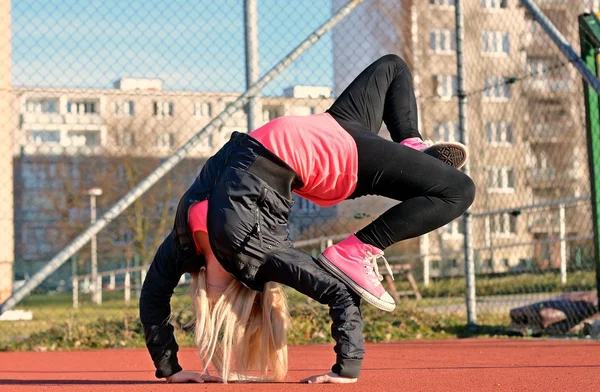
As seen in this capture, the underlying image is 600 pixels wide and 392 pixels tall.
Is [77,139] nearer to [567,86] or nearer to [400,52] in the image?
[400,52]

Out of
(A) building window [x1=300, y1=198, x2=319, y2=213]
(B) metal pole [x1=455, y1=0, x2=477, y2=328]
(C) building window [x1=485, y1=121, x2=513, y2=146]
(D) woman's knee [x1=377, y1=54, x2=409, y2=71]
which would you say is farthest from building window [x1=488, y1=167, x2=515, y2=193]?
(D) woman's knee [x1=377, y1=54, x2=409, y2=71]

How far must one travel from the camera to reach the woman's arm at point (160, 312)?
3.97 m

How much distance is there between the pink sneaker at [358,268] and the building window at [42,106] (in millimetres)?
4848

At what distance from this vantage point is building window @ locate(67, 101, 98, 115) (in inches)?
353

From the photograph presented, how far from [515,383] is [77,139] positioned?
38.1 ft

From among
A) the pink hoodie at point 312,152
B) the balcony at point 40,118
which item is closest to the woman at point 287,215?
the pink hoodie at point 312,152

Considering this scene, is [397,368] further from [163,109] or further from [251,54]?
[163,109]

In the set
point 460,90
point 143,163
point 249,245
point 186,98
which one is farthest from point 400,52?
point 249,245

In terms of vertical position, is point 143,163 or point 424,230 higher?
point 143,163

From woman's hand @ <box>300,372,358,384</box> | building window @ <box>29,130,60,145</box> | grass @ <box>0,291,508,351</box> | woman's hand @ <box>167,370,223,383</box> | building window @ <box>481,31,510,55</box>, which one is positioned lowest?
grass @ <box>0,291,508,351</box>

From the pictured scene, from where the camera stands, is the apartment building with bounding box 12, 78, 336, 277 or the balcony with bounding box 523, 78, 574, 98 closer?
the apartment building with bounding box 12, 78, 336, 277

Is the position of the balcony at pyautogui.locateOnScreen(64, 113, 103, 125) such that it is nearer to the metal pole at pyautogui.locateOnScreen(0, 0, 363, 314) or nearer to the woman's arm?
the metal pole at pyautogui.locateOnScreen(0, 0, 363, 314)

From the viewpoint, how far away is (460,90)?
741 centimetres

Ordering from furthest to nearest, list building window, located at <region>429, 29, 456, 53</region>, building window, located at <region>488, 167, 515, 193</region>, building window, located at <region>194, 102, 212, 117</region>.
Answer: building window, located at <region>429, 29, 456, 53</region>, building window, located at <region>488, 167, 515, 193</region>, building window, located at <region>194, 102, 212, 117</region>
